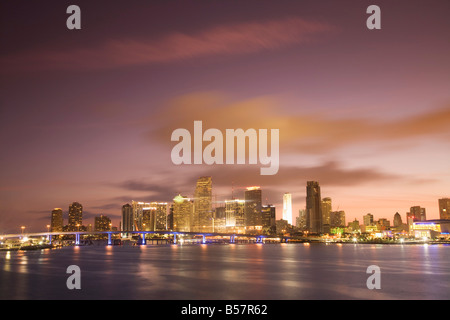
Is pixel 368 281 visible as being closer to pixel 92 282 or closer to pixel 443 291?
pixel 443 291
